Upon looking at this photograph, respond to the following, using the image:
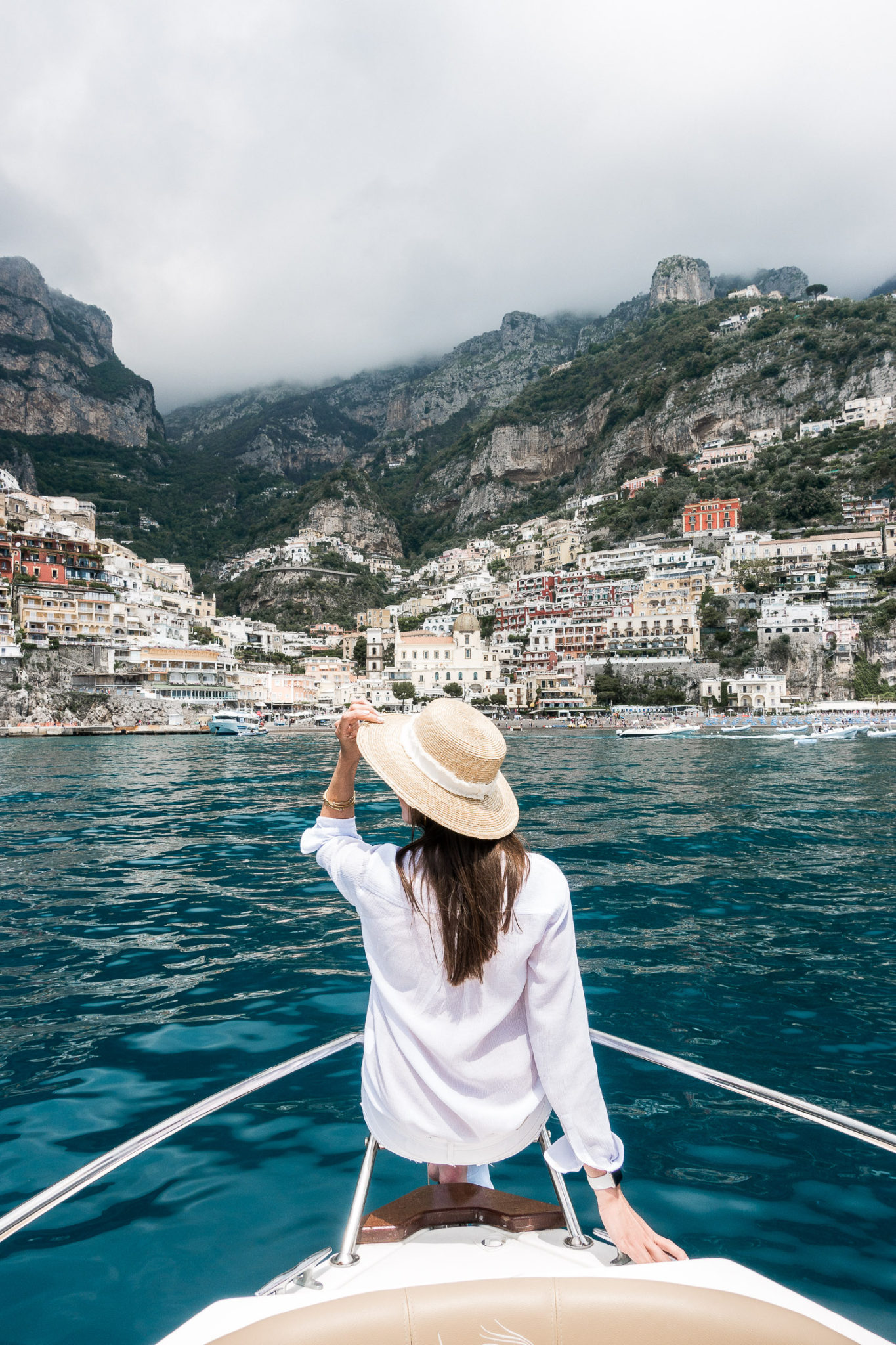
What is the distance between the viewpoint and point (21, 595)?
60.1 meters

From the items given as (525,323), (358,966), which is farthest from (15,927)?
(525,323)

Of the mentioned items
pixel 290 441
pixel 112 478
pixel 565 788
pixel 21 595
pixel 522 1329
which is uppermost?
pixel 290 441

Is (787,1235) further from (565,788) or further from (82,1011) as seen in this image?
(565,788)

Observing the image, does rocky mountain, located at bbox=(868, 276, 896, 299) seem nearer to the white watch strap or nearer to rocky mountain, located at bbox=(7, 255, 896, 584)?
rocky mountain, located at bbox=(7, 255, 896, 584)

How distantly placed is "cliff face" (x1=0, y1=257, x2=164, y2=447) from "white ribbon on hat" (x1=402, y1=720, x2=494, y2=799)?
14602cm

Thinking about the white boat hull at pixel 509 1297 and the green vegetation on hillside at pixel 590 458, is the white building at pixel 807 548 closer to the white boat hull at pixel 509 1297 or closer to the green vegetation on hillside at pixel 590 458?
the green vegetation on hillside at pixel 590 458

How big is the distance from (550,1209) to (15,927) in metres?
5.68

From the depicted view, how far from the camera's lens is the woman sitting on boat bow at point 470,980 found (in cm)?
147

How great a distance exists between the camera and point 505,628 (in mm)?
87188

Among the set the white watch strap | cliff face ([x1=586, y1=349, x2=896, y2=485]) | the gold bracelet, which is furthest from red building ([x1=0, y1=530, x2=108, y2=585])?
cliff face ([x1=586, y1=349, x2=896, y2=485])

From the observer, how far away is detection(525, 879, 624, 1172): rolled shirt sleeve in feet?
4.86

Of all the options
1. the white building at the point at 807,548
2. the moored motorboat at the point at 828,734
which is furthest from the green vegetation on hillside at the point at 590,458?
the moored motorboat at the point at 828,734

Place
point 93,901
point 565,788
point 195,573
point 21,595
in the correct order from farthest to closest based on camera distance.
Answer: point 195,573, point 21,595, point 565,788, point 93,901

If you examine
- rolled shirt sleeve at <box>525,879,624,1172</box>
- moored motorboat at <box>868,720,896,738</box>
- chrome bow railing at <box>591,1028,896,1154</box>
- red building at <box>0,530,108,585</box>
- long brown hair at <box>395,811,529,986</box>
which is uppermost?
red building at <box>0,530,108,585</box>
